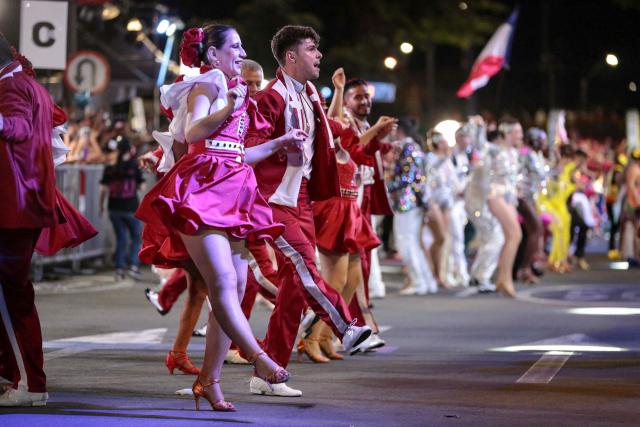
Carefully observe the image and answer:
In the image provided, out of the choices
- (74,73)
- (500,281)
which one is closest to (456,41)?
(74,73)

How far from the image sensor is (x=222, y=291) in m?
7.29

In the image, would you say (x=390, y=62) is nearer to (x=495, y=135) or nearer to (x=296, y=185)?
(x=495, y=135)

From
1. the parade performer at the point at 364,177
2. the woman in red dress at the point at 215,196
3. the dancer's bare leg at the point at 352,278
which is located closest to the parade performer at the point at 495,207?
the parade performer at the point at 364,177

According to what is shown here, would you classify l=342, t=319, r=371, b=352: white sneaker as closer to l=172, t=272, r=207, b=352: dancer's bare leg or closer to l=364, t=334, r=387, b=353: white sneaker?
l=172, t=272, r=207, b=352: dancer's bare leg

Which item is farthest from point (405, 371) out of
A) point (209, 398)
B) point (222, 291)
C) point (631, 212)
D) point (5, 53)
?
point (631, 212)

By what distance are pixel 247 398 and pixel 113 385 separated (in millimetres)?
968

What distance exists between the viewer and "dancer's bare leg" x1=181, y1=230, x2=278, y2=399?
7.25 meters

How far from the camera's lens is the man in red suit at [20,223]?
7.49 metres

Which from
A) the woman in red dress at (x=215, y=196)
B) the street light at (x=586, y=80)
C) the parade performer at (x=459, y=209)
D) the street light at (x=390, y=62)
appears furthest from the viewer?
the street light at (x=586, y=80)

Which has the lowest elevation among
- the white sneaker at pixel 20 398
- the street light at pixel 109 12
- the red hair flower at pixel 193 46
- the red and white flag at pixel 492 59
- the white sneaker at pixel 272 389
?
the white sneaker at pixel 272 389

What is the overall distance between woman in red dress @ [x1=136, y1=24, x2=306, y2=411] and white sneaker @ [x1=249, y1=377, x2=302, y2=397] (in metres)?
0.66

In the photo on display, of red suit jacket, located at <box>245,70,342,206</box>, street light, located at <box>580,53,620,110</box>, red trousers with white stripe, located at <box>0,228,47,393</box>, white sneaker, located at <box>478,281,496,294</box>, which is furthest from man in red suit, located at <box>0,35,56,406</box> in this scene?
street light, located at <box>580,53,620,110</box>

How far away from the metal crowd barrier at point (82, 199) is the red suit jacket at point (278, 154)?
961 centimetres

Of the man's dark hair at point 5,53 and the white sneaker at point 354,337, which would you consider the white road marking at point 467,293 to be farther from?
the man's dark hair at point 5,53
